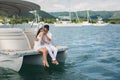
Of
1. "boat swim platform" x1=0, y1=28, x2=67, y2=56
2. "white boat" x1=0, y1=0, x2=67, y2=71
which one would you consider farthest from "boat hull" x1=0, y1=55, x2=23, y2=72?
"boat swim platform" x1=0, y1=28, x2=67, y2=56

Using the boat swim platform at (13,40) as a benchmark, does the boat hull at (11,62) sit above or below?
below

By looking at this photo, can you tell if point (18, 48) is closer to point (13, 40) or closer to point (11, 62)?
point (13, 40)

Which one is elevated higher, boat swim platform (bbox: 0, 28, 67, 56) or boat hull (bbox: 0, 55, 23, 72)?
boat swim platform (bbox: 0, 28, 67, 56)

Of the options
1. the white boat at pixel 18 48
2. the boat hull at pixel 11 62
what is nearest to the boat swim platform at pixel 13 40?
the white boat at pixel 18 48

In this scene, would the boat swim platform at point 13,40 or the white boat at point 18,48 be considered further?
the boat swim platform at point 13,40

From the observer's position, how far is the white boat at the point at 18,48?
13914 millimetres

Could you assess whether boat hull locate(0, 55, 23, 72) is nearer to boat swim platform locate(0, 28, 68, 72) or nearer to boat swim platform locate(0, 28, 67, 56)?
boat swim platform locate(0, 28, 68, 72)

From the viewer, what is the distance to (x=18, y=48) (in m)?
15.0

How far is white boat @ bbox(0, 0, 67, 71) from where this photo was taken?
1391 cm

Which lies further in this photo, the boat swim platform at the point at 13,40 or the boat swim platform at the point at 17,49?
the boat swim platform at the point at 13,40

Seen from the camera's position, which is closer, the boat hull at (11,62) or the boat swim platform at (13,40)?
the boat hull at (11,62)

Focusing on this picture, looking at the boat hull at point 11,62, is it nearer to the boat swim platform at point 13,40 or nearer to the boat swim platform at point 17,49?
the boat swim platform at point 17,49

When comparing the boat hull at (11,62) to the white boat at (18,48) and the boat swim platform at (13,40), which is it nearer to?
the white boat at (18,48)

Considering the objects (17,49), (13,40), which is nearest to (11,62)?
(17,49)
